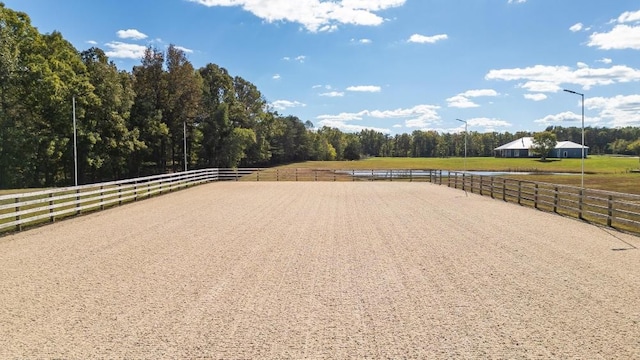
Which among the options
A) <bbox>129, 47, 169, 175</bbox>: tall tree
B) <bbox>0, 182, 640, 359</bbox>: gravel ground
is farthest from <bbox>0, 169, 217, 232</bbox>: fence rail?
<bbox>129, 47, 169, 175</bbox>: tall tree

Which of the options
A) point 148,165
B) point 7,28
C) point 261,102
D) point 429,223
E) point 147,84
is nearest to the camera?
point 429,223

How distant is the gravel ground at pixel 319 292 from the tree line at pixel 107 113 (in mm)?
28561

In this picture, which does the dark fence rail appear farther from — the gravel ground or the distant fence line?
the gravel ground

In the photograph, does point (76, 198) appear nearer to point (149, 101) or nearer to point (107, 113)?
point (107, 113)

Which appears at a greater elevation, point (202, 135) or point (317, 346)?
point (202, 135)

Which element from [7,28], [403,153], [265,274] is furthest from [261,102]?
[403,153]

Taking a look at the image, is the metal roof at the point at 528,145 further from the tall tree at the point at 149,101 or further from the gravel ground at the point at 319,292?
the gravel ground at the point at 319,292

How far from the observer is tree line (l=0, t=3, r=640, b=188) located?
3597cm

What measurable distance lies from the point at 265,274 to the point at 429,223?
722 centimetres

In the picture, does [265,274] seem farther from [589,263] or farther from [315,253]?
[589,263]

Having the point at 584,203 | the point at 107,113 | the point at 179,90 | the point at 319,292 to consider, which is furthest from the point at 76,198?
the point at 179,90

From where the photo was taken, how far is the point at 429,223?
13508 millimetres

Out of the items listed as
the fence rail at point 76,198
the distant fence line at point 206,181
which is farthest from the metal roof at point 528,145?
the fence rail at point 76,198

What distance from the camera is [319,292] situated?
6488 mm
